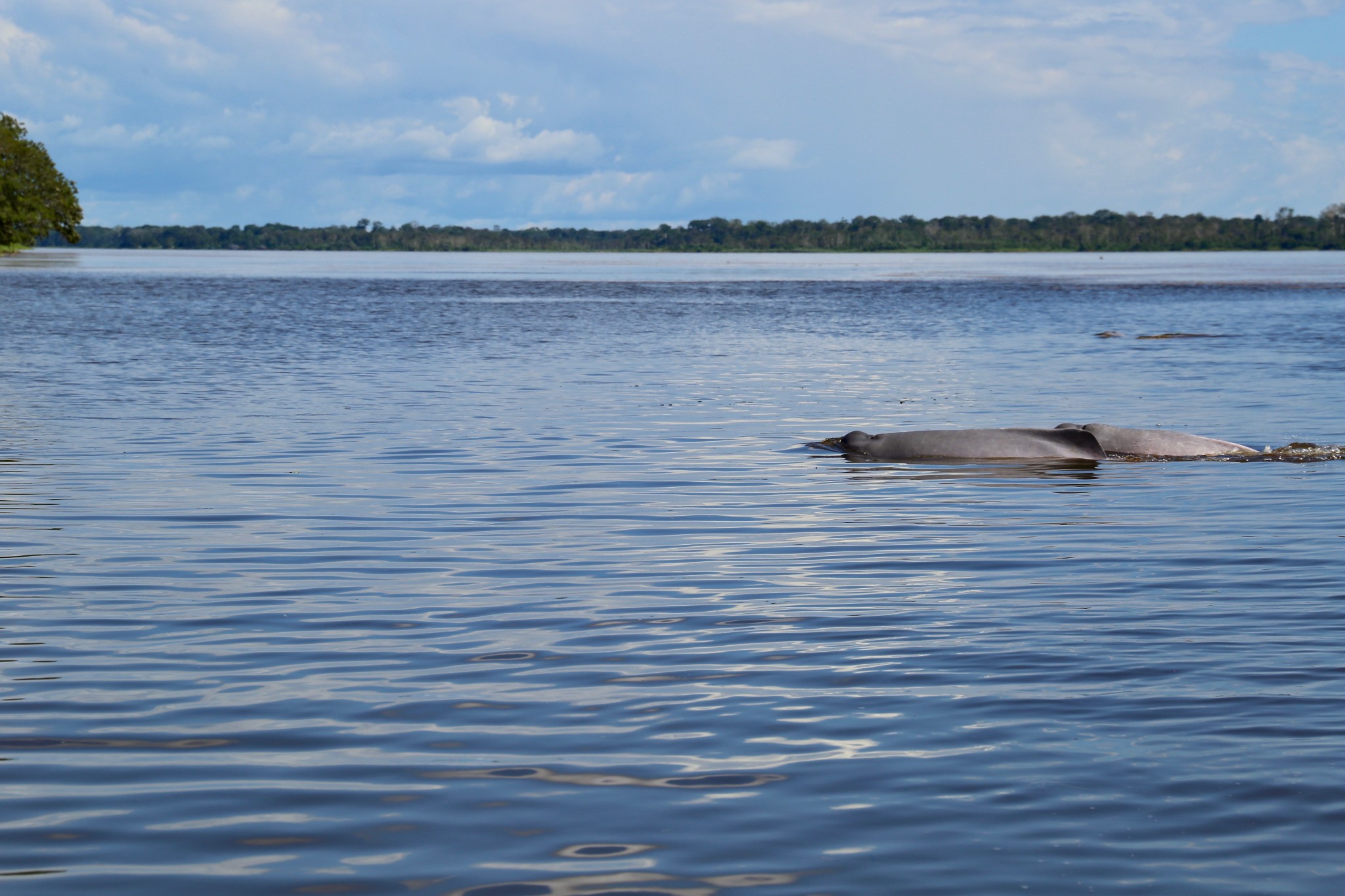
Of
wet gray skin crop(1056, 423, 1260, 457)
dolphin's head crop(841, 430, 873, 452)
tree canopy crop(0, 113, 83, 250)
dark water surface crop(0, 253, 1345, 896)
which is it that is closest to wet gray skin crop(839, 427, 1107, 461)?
dolphin's head crop(841, 430, 873, 452)

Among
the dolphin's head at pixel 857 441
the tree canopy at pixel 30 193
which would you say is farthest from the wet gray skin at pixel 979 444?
the tree canopy at pixel 30 193

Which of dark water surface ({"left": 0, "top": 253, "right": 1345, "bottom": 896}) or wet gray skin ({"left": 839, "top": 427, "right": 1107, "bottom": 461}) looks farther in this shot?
wet gray skin ({"left": 839, "top": 427, "right": 1107, "bottom": 461})

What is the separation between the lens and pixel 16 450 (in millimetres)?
19250

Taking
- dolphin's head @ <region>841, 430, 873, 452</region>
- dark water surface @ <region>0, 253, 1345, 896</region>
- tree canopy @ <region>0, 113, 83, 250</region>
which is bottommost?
dark water surface @ <region>0, 253, 1345, 896</region>

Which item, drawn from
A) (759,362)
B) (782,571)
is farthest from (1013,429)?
(759,362)

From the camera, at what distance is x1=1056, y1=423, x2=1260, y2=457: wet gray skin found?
19219mm

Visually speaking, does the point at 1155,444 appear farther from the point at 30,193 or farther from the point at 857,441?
the point at 30,193

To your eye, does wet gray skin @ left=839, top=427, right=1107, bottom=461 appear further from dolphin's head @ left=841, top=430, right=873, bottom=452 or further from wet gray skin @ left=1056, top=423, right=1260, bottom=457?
wet gray skin @ left=1056, top=423, right=1260, bottom=457

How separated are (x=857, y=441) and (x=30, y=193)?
128652 mm

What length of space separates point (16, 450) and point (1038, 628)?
14.6 meters

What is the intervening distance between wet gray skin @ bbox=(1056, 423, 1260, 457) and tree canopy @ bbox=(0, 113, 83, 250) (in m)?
126

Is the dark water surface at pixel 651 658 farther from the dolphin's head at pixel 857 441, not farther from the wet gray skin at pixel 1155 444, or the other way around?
the dolphin's head at pixel 857 441

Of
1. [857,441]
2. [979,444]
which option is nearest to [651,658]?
[857,441]

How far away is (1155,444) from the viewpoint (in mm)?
19344
